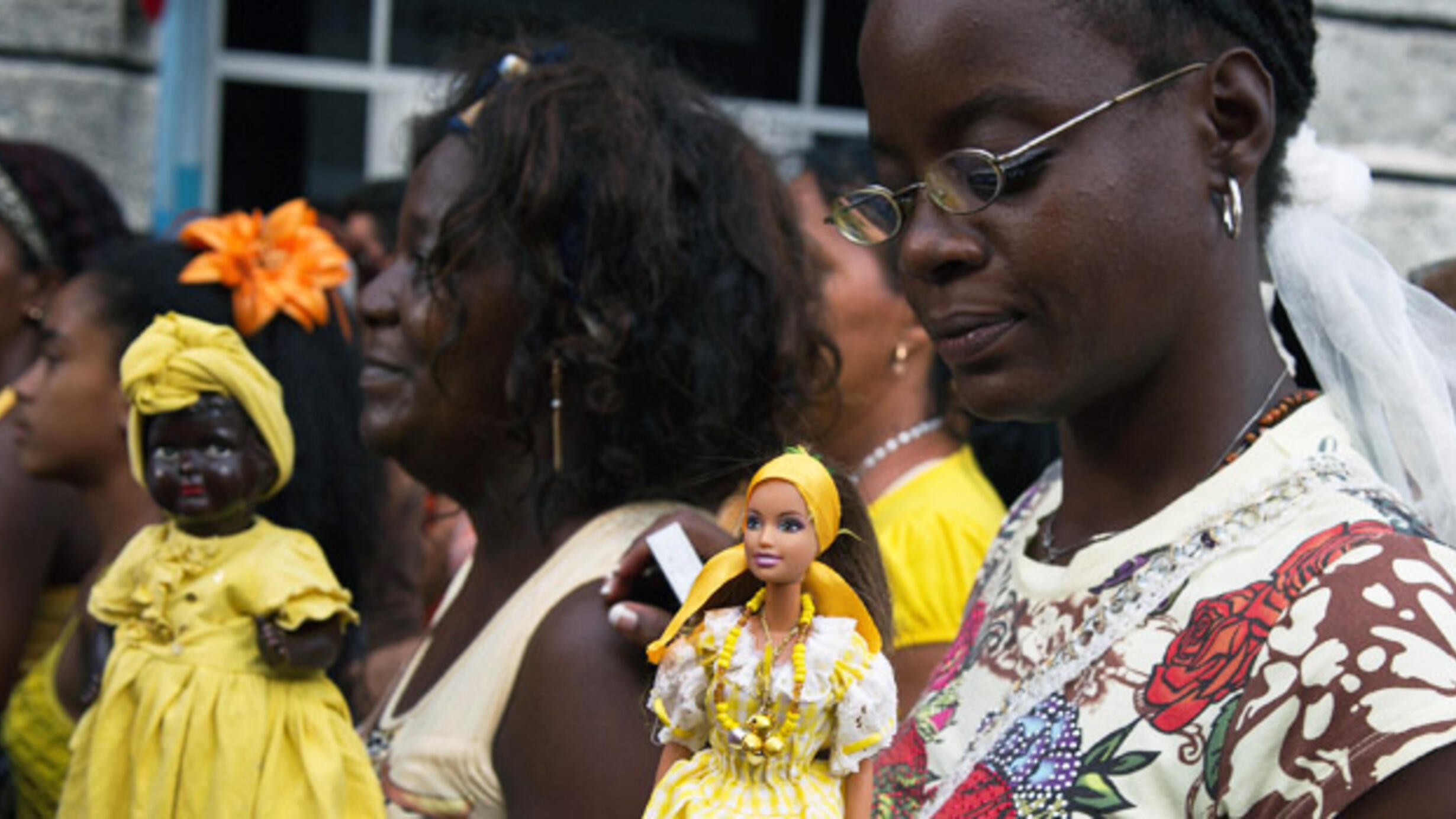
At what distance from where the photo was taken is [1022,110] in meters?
1.75

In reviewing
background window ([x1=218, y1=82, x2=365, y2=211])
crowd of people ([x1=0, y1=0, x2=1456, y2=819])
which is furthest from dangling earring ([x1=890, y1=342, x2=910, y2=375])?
background window ([x1=218, y1=82, x2=365, y2=211])

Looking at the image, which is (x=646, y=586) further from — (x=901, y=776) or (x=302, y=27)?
(x=302, y=27)

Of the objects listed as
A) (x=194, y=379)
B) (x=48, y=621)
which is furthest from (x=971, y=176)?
(x=48, y=621)

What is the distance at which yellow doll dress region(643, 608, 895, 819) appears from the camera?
1413 millimetres

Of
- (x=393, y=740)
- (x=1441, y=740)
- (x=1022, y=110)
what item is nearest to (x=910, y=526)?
(x=393, y=740)

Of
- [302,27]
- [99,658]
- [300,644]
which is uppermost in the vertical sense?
[302,27]

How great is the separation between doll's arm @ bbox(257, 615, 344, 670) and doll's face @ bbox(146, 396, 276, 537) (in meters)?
0.20

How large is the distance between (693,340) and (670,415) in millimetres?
119

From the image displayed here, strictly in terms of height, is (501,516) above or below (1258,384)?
below

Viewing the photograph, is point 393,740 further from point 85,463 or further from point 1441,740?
point 1441,740

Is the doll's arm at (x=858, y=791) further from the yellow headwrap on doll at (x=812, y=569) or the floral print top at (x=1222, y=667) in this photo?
the floral print top at (x=1222, y=667)

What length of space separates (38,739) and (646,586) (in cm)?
171

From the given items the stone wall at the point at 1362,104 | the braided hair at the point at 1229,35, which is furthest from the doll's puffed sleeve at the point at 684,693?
the stone wall at the point at 1362,104

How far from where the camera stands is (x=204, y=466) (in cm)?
234
